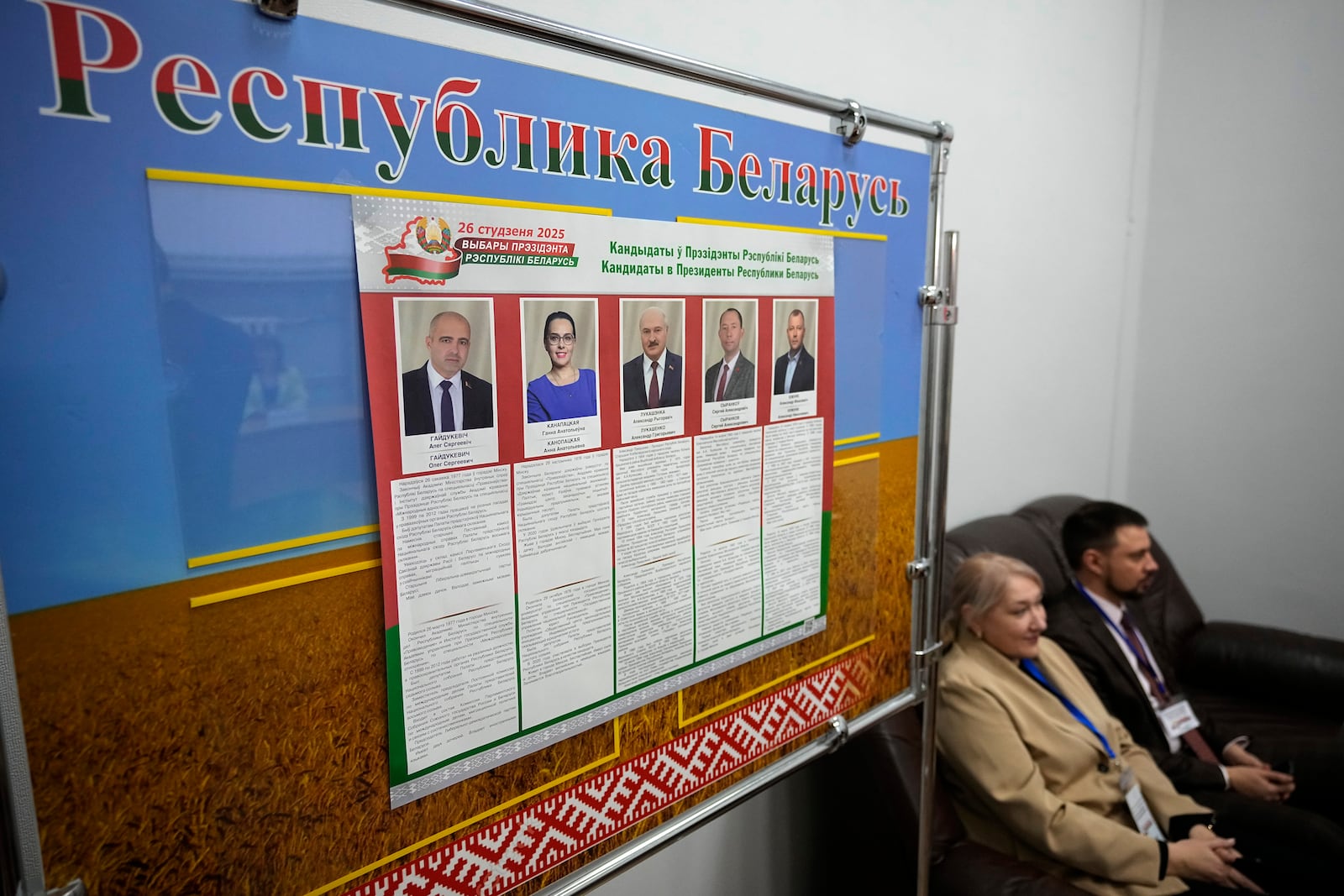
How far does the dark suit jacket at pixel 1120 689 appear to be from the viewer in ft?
6.64

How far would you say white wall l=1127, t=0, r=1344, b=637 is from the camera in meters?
2.72

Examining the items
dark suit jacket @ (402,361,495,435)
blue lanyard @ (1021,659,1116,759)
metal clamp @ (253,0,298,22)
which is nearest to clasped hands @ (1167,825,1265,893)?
blue lanyard @ (1021,659,1116,759)

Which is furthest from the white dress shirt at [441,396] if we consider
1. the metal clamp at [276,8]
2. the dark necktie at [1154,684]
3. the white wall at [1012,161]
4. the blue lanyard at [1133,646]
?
the dark necktie at [1154,684]

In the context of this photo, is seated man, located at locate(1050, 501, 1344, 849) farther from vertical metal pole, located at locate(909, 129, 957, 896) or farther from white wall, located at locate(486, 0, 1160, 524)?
vertical metal pole, located at locate(909, 129, 957, 896)

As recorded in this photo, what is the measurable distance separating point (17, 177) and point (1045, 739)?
1896 mm

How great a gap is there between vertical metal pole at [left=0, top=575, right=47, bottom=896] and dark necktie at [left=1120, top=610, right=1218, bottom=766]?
2.46 m

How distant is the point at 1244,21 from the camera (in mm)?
2803

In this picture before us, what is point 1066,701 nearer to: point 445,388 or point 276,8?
point 445,388

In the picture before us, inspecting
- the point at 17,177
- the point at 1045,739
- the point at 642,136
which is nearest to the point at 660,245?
the point at 642,136

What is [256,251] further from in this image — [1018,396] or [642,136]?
[1018,396]

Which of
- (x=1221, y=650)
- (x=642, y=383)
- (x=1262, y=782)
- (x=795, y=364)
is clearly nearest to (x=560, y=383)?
(x=642, y=383)

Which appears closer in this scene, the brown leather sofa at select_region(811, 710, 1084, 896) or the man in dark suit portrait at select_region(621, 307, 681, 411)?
the man in dark suit portrait at select_region(621, 307, 681, 411)

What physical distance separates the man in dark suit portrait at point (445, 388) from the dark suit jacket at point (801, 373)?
19.6 inches

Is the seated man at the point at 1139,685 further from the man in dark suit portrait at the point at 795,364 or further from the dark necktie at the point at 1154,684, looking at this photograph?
the man in dark suit portrait at the point at 795,364
